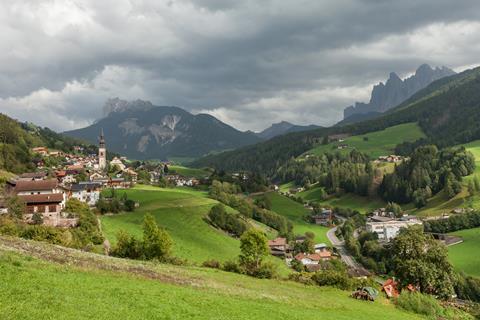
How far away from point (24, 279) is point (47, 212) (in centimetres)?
7052

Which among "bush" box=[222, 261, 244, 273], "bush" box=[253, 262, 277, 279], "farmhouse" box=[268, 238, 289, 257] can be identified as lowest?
"farmhouse" box=[268, 238, 289, 257]

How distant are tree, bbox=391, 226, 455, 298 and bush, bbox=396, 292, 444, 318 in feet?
31.1

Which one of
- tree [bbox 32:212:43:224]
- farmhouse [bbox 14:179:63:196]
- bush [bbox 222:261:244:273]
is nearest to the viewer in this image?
bush [bbox 222:261:244:273]

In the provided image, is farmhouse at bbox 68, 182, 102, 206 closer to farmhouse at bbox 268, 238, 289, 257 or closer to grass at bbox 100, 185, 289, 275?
grass at bbox 100, 185, 289, 275

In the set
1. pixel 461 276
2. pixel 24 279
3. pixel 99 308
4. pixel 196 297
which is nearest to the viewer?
pixel 99 308

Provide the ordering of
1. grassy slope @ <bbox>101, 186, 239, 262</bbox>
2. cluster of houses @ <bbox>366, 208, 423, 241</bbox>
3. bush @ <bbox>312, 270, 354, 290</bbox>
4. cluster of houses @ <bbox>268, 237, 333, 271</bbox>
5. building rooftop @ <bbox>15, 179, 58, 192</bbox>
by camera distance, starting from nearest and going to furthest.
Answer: bush @ <bbox>312, 270, 354, 290</bbox> < grassy slope @ <bbox>101, 186, 239, 262</bbox> < building rooftop @ <bbox>15, 179, 58, 192</bbox> < cluster of houses @ <bbox>268, 237, 333, 271</bbox> < cluster of houses @ <bbox>366, 208, 423, 241</bbox>

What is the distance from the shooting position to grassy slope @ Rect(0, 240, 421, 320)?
23203mm

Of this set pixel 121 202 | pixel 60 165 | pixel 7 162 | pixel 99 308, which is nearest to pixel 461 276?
pixel 121 202

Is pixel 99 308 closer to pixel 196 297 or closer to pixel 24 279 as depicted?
pixel 24 279

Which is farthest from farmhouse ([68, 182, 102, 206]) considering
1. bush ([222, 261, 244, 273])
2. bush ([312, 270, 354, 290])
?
bush ([312, 270, 354, 290])

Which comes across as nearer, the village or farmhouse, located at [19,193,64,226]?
the village

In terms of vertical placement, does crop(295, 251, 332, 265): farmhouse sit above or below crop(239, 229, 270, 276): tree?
below

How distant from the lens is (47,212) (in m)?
91.2

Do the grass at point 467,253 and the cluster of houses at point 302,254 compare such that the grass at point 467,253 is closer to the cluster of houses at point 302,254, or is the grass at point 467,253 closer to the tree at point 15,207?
the cluster of houses at point 302,254
